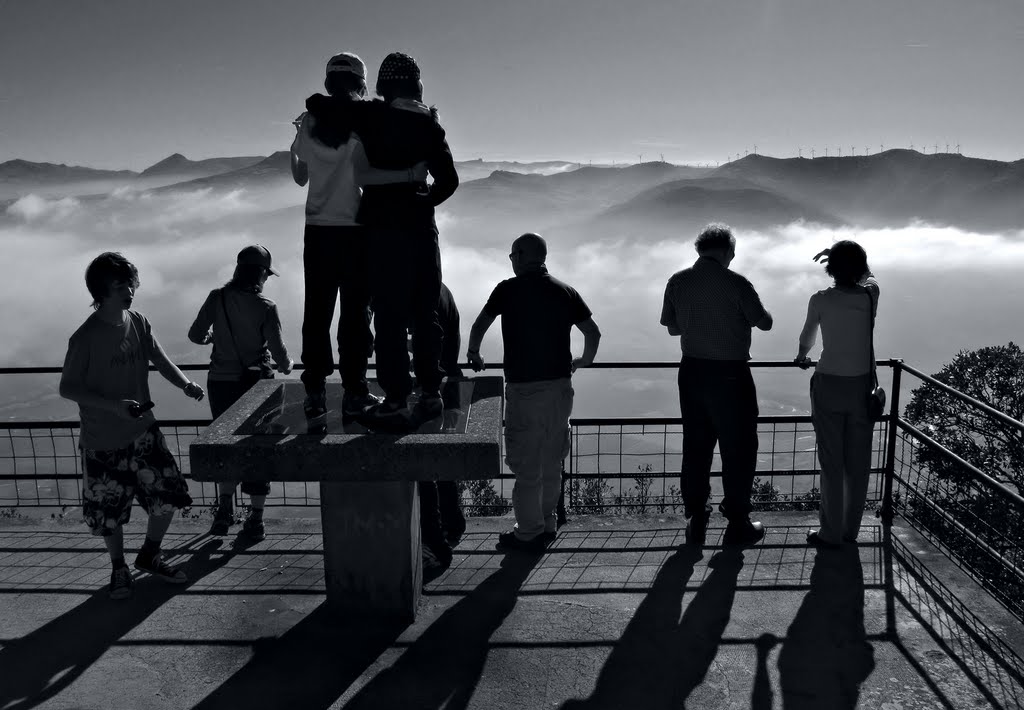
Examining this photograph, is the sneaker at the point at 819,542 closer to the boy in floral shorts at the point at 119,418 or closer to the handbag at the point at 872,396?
the handbag at the point at 872,396

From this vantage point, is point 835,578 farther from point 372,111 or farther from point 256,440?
point 372,111

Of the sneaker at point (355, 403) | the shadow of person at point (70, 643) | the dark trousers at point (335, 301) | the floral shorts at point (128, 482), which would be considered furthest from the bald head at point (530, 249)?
the shadow of person at point (70, 643)

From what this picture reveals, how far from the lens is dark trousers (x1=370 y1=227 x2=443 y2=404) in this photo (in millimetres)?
3477

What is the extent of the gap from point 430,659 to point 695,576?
159 cm

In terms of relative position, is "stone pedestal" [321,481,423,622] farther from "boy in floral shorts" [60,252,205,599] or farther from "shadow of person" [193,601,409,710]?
"boy in floral shorts" [60,252,205,599]

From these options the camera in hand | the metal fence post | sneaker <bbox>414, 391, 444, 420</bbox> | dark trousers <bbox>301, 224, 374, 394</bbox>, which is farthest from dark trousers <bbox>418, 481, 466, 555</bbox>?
the metal fence post

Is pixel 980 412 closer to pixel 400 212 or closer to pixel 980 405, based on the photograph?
pixel 980 405

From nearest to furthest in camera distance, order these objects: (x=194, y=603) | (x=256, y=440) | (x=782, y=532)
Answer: (x=256, y=440), (x=194, y=603), (x=782, y=532)

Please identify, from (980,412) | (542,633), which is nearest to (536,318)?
(542,633)

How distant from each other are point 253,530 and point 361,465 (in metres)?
1.97

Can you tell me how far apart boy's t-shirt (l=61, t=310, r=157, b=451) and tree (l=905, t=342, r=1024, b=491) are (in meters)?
19.3

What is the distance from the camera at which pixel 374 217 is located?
343cm

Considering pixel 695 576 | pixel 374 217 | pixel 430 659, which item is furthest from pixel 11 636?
pixel 695 576

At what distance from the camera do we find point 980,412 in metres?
20.6
